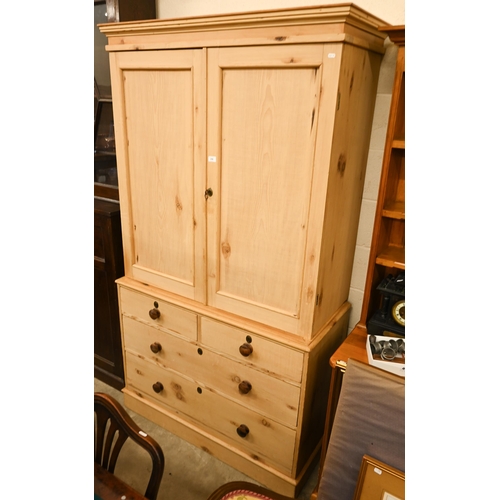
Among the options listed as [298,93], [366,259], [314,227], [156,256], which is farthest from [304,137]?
[156,256]

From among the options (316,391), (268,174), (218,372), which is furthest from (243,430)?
(268,174)

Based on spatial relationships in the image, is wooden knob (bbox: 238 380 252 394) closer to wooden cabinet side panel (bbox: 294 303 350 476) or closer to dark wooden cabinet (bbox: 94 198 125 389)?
wooden cabinet side panel (bbox: 294 303 350 476)

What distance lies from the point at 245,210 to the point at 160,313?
0.77m

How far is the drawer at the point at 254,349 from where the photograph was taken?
164 centimetres

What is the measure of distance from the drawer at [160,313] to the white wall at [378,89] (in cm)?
81

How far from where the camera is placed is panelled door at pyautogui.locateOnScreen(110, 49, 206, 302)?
158 centimetres

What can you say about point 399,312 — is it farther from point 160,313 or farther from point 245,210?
point 160,313

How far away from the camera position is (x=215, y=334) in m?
1.83

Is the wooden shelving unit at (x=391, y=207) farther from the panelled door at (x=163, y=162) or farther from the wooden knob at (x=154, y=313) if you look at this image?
the wooden knob at (x=154, y=313)

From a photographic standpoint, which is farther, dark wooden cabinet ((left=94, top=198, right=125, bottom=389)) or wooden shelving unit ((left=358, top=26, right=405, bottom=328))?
dark wooden cabinet ((left=94, top=198, right=125, bottom=389))

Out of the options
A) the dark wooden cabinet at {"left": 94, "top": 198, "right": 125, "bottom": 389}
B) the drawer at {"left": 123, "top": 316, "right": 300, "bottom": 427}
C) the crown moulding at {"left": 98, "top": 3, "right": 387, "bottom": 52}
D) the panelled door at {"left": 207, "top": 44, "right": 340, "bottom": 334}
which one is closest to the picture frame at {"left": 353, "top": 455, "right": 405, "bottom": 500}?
the drawer at {"left": 123, "top": 316, "right": 300, "bottom": 427}
